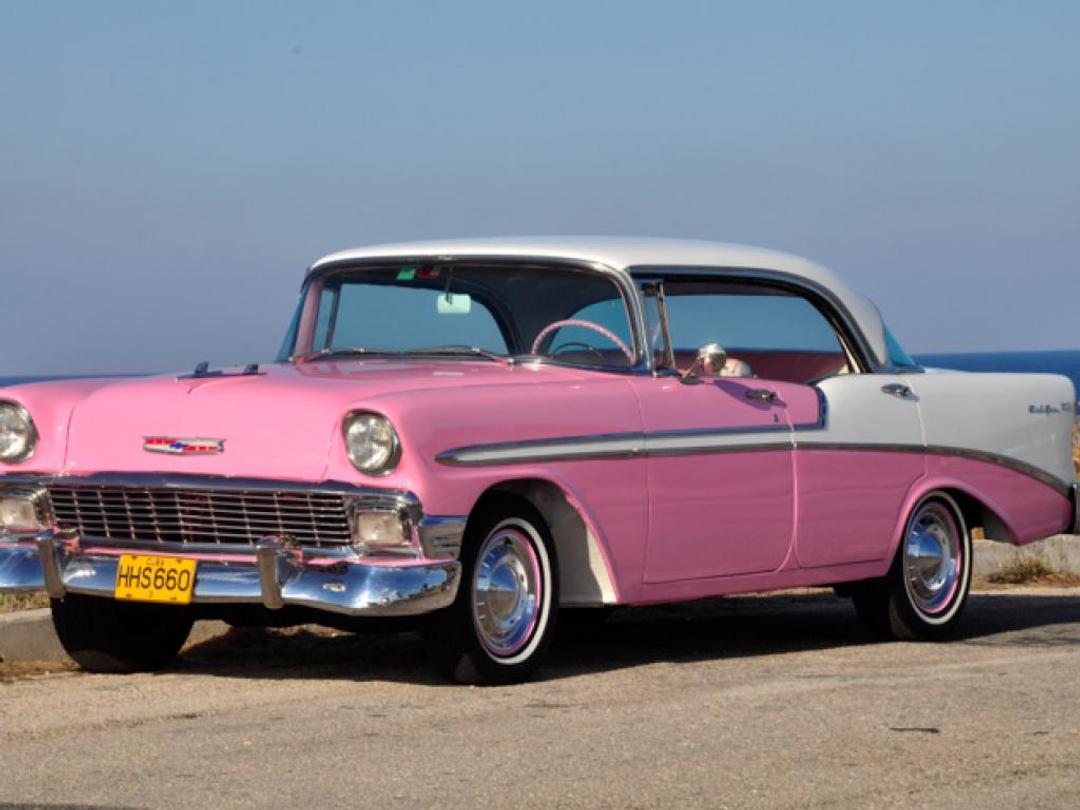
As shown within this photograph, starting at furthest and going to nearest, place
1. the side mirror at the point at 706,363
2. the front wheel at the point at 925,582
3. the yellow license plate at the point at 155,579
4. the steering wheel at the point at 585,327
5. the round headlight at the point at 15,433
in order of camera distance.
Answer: the front wheel at the point at 925,582 < the steering wheel at the point at 585,327 < the side mirror at the point at 706,363 < the round headlight at the point at 15,433 < the yellow license plate at the point at 155,579

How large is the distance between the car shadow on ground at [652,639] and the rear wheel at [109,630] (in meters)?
0.19

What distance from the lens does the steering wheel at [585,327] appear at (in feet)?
29.0

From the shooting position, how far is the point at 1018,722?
22.8 feet

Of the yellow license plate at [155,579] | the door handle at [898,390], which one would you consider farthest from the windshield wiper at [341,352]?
the door handle at [898,390]

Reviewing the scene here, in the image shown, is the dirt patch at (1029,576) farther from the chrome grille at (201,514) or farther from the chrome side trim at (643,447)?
the chrome grille at (201,514)

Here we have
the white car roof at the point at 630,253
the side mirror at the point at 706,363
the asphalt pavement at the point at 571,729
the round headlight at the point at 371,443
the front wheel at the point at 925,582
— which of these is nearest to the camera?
the asphalt pavement at the point at 571,729

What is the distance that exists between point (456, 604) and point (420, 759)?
155 centimetres

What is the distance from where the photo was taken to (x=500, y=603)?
793cm

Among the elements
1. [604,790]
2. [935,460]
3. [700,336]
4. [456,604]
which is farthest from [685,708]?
[935,460]

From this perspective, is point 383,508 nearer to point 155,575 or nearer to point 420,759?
point 155,575

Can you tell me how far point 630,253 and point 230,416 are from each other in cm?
203

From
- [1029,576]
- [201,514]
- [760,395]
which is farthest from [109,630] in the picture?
[1029,576]

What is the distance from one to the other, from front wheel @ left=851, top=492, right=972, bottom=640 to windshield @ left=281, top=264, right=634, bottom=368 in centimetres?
183

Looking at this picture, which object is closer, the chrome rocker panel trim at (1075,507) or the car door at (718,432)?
the car door at (718,432)
